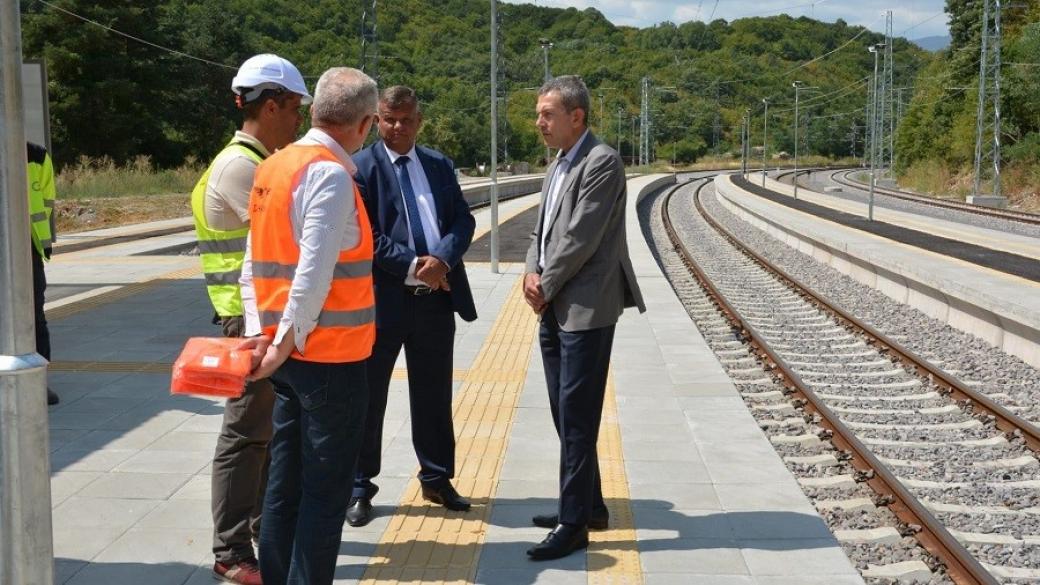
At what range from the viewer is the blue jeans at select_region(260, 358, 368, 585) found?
3.78 m

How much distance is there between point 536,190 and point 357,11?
83.6ft

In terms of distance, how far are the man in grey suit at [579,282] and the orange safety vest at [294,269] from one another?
1285 millimetres

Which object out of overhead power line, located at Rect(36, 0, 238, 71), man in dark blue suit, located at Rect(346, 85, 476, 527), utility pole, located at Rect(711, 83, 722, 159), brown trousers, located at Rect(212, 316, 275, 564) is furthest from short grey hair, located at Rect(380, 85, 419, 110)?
utility pole, located at Rect(711, 83, 722, 159)

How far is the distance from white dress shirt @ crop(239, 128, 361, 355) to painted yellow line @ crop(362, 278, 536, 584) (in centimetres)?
147

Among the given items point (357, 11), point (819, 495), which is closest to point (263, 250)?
point (819, 495)

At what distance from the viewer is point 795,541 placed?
5.17m

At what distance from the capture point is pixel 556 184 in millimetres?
5160

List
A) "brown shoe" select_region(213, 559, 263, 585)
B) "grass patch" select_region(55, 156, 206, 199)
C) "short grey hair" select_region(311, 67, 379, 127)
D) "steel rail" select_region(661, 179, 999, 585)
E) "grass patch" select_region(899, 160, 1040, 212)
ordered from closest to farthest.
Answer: "short grey hair" select_region(311, 67, 379, 127) < "brown shoe" select_region(213, 559, 263, 585) < "steel rail" select_region(661, 179, 999, 585) < "grass patch" select_region(55, 156, 206, 199) < "grass patch" select_region(899, 160, 1040, 212)

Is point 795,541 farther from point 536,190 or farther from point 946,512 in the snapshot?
point 536,190

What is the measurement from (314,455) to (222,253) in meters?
1.16

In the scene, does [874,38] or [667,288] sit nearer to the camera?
[667,288]

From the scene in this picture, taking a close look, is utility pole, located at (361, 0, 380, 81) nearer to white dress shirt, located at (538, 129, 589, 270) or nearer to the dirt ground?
the dirt ground

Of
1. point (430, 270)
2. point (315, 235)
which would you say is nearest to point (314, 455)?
point (315, 235)

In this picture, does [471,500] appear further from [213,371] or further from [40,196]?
[40,196]
